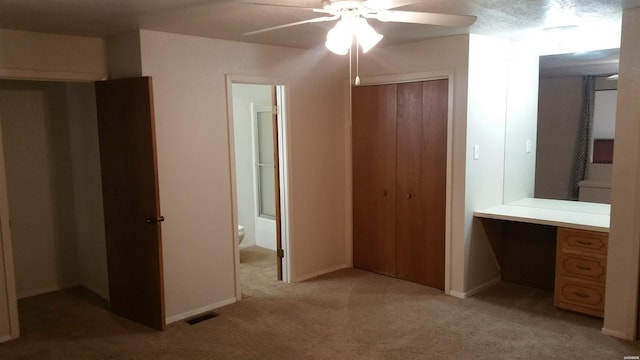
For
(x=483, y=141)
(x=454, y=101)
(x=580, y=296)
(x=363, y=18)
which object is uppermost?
(x=363, y=18)

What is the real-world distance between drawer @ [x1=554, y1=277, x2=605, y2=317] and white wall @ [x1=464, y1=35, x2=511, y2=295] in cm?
68

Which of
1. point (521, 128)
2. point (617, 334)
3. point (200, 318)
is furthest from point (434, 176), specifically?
point (200, 318)

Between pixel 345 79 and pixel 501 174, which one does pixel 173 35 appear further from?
pixel 501 174

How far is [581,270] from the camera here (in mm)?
3650

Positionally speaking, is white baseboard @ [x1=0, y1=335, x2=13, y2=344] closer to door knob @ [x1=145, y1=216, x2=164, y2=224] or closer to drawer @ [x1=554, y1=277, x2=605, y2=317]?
door knob @ [x1=145, y1=216, x2=164, y2=224]

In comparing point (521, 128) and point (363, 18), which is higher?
point (363, 18)

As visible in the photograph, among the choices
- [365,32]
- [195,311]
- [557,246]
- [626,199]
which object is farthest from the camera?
[195,311]

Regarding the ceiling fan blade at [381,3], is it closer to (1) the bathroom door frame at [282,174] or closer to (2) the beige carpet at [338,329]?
(1) the bathroom door frame at [282,174]

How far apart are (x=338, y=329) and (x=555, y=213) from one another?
79.0 inches

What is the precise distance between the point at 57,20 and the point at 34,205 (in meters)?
2.06

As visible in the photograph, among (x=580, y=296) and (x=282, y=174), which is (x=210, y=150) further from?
(x=580, y=296)

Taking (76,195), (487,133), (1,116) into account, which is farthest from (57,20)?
(487,133)

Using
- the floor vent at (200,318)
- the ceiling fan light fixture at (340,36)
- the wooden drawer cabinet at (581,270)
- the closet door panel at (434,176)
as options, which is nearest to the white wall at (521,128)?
the closet door panel at (434,176)

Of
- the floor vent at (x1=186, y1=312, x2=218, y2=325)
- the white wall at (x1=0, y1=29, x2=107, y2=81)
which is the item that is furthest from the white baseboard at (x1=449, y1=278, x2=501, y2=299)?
the white wall at (x1=0, y1=29, x2=107, y2=81)
